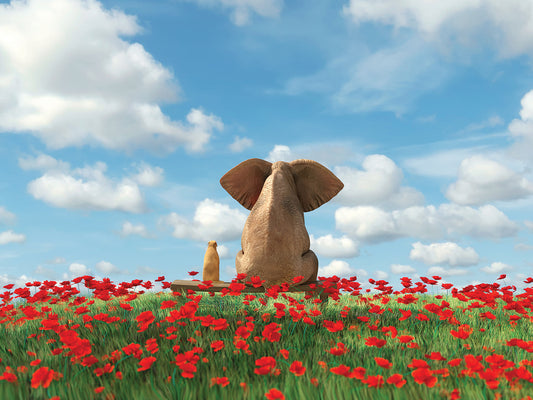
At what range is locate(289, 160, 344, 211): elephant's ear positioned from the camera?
883 cm

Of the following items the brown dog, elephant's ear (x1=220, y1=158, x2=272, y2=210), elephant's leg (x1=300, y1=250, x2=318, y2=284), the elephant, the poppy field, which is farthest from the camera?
elephant's ear (x1=220, y1=158, x2=272, y2=210)

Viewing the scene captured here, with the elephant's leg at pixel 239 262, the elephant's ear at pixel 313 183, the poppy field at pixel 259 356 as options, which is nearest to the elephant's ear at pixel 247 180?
the elephant's ear at pixel 313 183

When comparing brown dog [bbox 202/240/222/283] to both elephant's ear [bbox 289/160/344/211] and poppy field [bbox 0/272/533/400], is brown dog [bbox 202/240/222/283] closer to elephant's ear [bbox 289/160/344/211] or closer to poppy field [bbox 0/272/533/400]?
poppy field [bbox 0/272/533/400]

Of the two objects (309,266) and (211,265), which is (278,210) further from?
(211,265)

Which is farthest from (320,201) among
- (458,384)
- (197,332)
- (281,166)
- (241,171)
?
(458,384)

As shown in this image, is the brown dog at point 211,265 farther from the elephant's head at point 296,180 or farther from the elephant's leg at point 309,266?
the elephant's leg at point 309,266

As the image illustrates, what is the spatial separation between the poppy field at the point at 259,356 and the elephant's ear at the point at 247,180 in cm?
290

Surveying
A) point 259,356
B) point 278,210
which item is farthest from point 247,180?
point 259,356

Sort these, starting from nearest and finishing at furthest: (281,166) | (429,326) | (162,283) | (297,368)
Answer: (297,368) → (429,326) → (162,283) → (281,166)

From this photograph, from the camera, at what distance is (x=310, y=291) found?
7.25 metres

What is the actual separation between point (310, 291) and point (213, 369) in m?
3.88

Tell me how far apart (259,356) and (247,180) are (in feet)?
17.2

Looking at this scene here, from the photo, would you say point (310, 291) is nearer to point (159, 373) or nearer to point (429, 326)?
point (429, 326)

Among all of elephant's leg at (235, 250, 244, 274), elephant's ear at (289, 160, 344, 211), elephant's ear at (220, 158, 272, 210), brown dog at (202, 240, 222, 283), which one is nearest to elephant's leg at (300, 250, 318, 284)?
elephant's leg at (235, 250, 244, 274)
